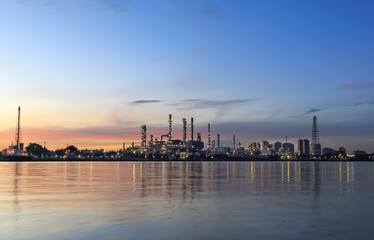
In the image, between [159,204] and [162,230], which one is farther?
[159,204]

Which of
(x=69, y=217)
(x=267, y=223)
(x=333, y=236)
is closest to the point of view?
(x=333, y=236)

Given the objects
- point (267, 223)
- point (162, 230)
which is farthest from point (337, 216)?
point (162, 230)

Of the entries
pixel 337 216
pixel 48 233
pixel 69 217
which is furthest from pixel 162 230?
pixel 337 216

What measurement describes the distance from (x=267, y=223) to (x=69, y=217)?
9.72 meters

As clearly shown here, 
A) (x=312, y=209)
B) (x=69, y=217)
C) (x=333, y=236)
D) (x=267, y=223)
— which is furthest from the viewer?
(x=312, y=209)

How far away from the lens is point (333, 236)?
50.3ft

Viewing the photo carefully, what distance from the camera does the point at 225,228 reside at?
54.8ft

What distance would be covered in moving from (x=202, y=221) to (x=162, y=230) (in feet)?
8.88

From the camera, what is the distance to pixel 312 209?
22.9 metres

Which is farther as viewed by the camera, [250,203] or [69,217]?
[250,203]

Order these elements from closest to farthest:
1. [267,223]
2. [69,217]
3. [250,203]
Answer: [267,223] → [69,217] → [250,203]

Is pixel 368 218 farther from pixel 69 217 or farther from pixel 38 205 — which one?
pixel 38 205

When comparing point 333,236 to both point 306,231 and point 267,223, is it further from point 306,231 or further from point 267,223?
point 267,223

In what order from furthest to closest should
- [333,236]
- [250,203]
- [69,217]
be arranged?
1. [250,203]
2. [69,217]
3. [333,236]
